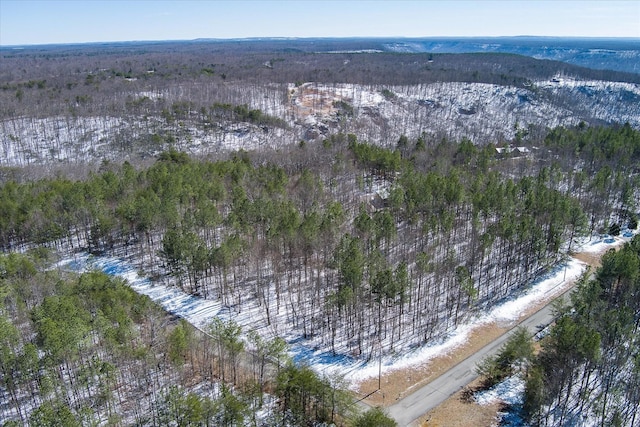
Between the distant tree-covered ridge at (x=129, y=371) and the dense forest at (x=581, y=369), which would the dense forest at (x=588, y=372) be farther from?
the distant tree-covered ridge at (x=129, y=371)

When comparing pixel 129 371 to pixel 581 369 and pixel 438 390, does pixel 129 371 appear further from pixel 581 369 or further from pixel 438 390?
pixel 581 369

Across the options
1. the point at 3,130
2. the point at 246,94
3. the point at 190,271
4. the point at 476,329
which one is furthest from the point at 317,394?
the point at 246,94

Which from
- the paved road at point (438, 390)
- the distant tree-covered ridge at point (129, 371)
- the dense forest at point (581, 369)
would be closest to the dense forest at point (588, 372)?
the dense forest at point (581, 369)

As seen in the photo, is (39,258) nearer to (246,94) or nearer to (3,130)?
(3,130)

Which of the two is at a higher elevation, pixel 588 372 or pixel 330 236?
pixel 330 236

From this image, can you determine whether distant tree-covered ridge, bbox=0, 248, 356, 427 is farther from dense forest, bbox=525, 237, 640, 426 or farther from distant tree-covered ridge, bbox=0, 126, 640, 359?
dense forest, bbox=525, 237, 640, 426

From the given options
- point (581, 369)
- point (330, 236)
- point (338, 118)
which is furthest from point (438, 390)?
point (338, 118)

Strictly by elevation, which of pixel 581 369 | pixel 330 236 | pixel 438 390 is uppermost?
pixel 330 236

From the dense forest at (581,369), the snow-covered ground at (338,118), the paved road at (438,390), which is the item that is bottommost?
the paved road at (438,390)
